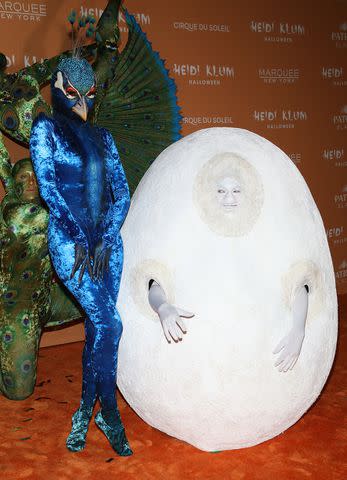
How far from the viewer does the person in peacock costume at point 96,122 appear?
305 cm

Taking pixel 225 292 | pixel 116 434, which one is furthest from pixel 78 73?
pixel 116 434

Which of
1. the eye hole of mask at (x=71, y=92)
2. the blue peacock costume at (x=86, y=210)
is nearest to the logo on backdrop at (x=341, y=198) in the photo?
the blue peacock costume at (x=86, y=210)

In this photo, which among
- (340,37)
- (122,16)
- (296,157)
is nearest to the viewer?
(122,16)

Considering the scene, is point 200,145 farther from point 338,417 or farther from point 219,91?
point 219,91

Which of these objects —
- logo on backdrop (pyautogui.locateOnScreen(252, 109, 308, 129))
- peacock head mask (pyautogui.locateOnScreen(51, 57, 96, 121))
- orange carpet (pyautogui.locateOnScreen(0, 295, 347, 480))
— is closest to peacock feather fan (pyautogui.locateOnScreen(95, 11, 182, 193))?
peacock head mask (pyautogui.locateOnScreen(51, 57, 96, 121))

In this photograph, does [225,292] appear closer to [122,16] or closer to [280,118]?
[122,16]

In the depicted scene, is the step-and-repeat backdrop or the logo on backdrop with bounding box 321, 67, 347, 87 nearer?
the step-and-repeat backdrop

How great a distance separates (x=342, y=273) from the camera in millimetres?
5387

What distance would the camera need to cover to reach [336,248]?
5.33 metres

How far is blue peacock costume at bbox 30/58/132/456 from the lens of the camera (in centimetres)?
231

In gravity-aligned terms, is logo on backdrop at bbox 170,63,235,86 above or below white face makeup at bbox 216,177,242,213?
above

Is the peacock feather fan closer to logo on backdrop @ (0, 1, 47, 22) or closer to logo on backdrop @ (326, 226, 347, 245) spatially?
logo on backdrop @ (0, 1, 47, 22)

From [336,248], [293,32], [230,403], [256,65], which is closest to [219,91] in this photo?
[256,65]

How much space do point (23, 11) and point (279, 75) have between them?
6.71 ft
